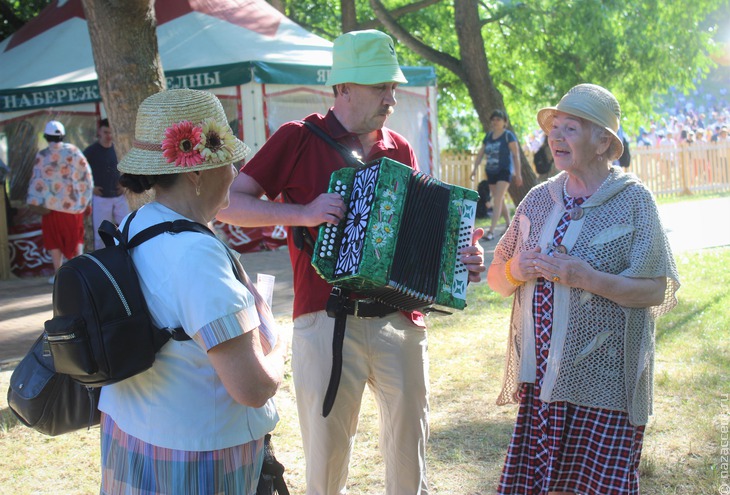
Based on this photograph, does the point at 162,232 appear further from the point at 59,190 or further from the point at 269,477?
the point at 59,190

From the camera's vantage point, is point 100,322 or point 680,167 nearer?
point 100,322

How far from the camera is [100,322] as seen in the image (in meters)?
2.06

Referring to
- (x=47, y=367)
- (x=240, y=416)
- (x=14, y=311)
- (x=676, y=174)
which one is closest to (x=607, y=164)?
(x=240, y=416)

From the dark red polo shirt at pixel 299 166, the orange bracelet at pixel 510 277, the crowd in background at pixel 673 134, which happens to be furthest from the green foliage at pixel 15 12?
the orange bracelet at pixel 510 277

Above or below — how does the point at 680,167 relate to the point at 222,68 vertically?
below

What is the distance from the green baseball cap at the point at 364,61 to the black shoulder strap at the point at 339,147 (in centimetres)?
20

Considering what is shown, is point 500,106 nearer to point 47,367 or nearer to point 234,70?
point 234,70

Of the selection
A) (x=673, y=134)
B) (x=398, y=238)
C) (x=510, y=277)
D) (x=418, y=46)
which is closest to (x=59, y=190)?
(x=510, y=277)

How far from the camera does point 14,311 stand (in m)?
8.98

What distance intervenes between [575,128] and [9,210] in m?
10.5

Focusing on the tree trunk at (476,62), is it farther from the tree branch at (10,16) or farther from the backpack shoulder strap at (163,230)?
the backpack shoulder strap at (163,230)

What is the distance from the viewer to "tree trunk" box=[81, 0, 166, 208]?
5.38 metres

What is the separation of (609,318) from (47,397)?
2196 mm

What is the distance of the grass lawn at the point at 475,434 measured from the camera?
443 cm
